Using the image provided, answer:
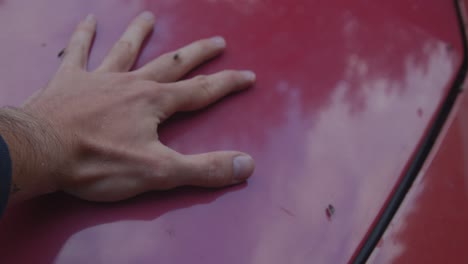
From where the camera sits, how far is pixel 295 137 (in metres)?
1.03

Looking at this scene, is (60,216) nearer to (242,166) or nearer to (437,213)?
(242,166)

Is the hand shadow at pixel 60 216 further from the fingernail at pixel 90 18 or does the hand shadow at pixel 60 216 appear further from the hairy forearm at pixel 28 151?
the fingernail at pixel 90 18

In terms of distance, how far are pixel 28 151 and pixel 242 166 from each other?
44cm

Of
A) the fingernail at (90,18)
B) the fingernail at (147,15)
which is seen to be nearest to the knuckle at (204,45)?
the fingernail at (147,15)

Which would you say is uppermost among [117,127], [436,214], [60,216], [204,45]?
[204,45]

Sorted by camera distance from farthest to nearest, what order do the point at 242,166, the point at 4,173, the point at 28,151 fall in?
the point at 242,166 → the point at 28,151 → the point at 4,173

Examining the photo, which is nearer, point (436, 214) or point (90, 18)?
point (436, 214)

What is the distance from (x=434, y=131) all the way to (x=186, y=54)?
26.7 inches

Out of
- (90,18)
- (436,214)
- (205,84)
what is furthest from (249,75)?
(436,214)

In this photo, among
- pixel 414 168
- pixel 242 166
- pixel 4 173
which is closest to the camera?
pixel 4 173

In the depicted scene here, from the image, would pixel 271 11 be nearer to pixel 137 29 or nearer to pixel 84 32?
pixel 137 29

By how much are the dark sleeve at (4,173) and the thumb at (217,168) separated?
1.08ft

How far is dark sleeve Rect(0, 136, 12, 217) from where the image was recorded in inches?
29.1

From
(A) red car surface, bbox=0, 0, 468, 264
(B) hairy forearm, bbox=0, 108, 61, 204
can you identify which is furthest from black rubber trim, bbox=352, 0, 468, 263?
(B) hairy forearm, bbox=0, 108, 61, 204
